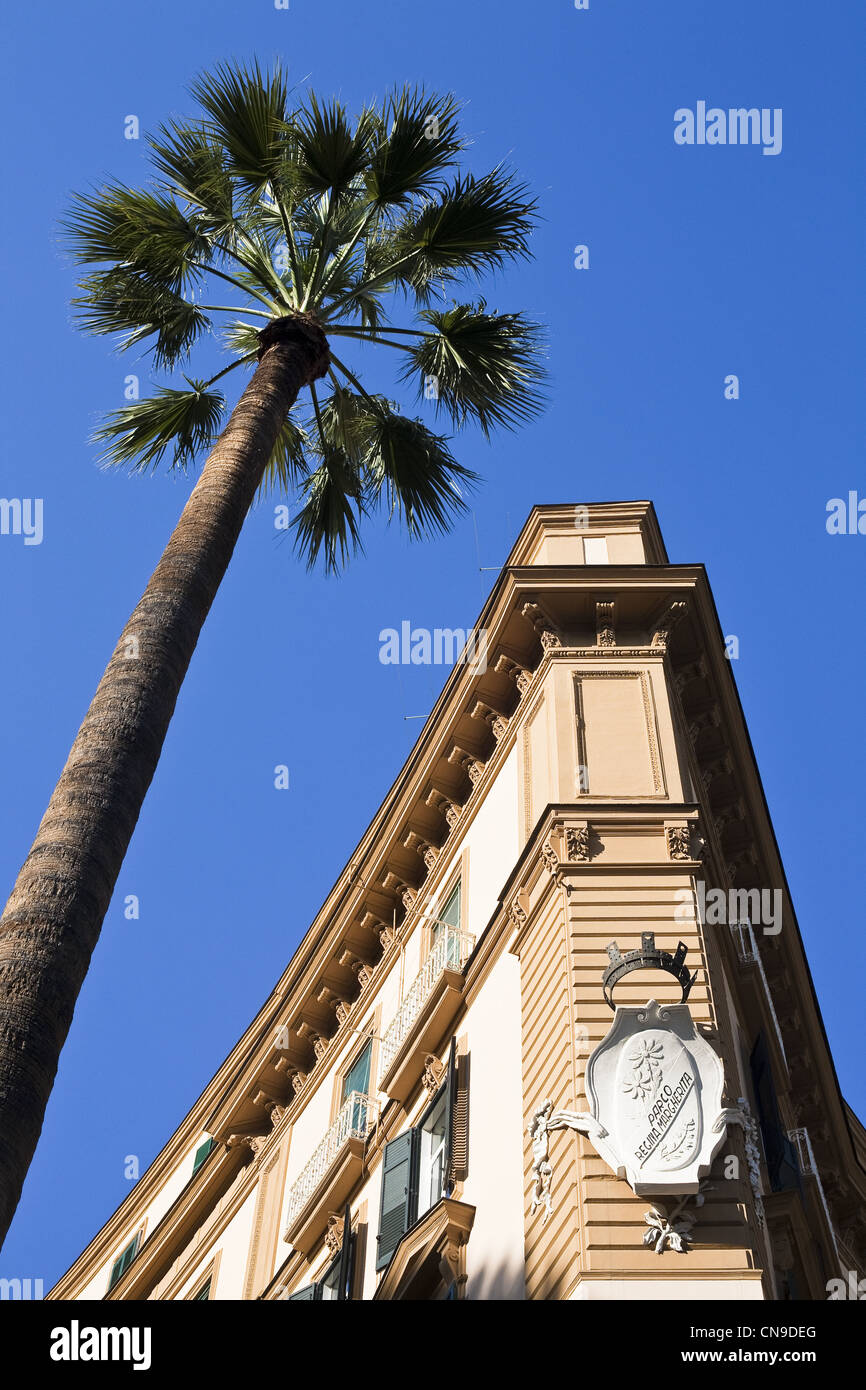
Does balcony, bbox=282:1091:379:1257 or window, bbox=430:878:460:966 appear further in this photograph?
balcony, bbox=282:1091:379:1257

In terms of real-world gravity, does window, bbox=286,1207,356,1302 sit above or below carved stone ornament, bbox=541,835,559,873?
below

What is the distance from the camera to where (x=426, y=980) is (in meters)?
18.5

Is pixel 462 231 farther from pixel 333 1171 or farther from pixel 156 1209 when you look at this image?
pixel 156 1209

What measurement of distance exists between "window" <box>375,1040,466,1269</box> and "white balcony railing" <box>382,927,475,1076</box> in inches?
60.8

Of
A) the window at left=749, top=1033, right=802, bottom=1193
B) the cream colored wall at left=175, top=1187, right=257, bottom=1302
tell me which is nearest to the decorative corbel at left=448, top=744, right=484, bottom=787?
the window at left=749, top=1033, right=802, bottom=1193

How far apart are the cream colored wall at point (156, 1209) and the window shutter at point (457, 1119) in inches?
581

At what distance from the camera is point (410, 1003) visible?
1881cm

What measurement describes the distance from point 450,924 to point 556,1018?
5.49 metres

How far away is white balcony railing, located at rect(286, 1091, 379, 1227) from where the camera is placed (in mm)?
18906

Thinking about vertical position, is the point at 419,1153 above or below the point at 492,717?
below

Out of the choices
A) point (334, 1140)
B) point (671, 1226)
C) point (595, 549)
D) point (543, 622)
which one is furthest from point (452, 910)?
point (671, 1226)

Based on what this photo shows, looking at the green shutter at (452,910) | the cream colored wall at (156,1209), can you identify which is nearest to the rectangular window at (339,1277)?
the green shutter at (452,910)

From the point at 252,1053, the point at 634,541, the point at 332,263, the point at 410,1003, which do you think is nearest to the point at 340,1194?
the point at 410,1003

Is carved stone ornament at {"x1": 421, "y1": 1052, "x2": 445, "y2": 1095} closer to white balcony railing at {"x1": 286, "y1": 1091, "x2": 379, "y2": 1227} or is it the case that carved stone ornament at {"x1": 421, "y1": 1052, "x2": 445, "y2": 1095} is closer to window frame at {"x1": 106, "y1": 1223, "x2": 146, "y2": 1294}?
white balcony railing at {"x1": 286, "y1": 1091, "x2": 379, "y2": 1227}
